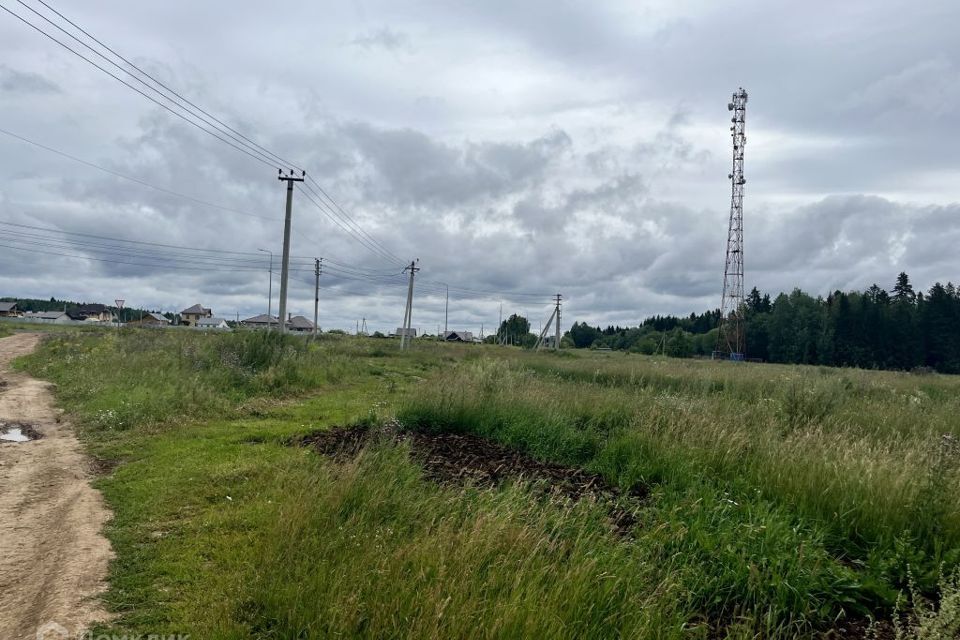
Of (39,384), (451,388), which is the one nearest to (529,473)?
(451,388)

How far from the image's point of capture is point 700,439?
305 inches

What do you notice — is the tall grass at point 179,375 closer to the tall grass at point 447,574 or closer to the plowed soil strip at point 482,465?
the plowed soil strip at point 482,465

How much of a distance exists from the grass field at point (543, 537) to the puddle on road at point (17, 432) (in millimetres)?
969

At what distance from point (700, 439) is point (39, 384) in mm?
16805

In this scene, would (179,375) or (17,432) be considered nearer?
(17,432)

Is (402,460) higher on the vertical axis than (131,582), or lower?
higher

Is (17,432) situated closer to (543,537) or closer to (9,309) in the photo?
(543,537)

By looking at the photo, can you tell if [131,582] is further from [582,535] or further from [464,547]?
[582,535]

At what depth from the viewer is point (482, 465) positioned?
280 inches

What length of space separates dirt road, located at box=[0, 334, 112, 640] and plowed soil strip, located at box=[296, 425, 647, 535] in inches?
99.9

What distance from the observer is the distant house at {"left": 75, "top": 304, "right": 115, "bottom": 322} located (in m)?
123

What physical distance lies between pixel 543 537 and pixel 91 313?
148 metres

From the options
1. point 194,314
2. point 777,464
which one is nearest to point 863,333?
point 777,464

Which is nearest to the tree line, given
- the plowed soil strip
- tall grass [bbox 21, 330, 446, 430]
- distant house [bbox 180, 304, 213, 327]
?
Result: tall grass [bbox 21, 330, 446, 430]
